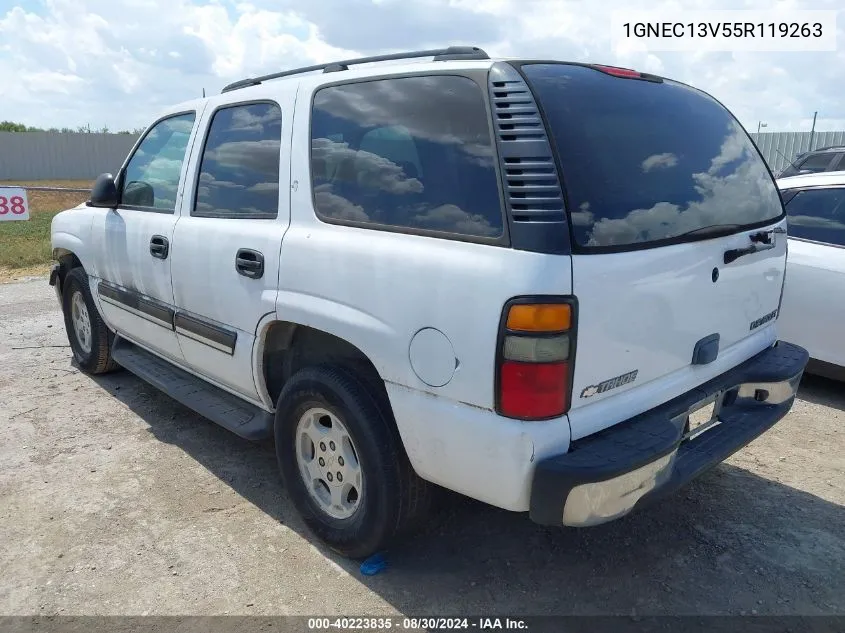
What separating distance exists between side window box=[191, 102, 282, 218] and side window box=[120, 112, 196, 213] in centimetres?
30

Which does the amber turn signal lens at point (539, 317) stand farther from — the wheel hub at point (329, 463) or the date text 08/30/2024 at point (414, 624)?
the date text 08/30/2024 at point (414, 624)

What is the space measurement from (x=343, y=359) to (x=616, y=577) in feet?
4.75

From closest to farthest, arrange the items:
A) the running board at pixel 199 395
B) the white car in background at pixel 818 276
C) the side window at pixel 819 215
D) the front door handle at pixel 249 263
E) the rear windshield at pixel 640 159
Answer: the rear windshield at pixel 640 159 → the front door handle at pixel 249 263 → the running board at pixel 199 395 → the white car in background at pixel 818 276 → the side window at pixel 819 215

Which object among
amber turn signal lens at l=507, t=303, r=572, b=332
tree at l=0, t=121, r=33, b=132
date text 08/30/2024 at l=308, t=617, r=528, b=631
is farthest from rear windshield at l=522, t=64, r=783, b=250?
tree at l=0, t=121, r=33, b=132

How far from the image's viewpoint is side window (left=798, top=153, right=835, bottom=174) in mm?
10430

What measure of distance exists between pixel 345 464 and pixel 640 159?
5.49ft

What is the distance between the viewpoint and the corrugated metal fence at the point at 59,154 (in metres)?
35.6

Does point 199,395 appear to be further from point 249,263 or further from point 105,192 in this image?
point 105,192

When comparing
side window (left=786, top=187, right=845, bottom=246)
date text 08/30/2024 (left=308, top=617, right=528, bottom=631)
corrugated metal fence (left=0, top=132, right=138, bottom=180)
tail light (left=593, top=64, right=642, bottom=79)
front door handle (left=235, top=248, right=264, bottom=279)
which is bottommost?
date text 08/30/2024 (left=308, top=617, right=528, bottom=631)

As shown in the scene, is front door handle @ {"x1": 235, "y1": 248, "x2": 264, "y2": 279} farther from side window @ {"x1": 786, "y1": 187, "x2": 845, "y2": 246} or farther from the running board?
side window @ {"x1": 786, "y1": 187, "x2": 845, "y2": 246}

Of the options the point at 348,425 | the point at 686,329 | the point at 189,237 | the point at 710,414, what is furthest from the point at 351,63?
the point at 710,414

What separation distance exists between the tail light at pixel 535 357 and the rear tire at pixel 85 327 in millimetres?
3786

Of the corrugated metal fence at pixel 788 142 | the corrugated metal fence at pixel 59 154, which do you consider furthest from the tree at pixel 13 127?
the corrugated metal fence at pixel 788 142

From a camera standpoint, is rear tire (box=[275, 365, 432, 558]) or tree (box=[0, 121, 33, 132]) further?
tree (box=[0, 121, 33, 132])
